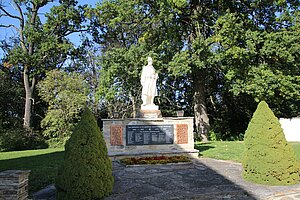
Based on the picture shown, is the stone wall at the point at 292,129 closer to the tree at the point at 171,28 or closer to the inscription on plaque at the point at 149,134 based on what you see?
the tree at the point at 171,28

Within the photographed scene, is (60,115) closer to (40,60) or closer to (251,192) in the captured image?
(40,60)

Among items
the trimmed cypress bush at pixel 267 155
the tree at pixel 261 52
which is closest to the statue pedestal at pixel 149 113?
the trimmed cypress bush at pixel 267 155

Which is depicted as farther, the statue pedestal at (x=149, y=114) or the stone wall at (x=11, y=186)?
the statue pedestal at (x=149, y=114)

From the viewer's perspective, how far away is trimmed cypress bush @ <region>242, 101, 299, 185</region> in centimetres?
578

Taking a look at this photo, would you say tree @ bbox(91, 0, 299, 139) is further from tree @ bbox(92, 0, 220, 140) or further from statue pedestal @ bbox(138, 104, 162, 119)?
statue pedestal @ bbox(138, 104, 162, 119)

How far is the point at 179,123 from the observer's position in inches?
406

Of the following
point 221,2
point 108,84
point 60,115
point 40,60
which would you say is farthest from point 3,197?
point 40,60

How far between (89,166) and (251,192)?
9.95ft

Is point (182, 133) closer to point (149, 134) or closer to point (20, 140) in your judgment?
point (149, 134)

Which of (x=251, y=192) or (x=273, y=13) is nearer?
(x=251, y=192)

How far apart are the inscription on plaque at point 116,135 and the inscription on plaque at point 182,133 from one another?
2153mm

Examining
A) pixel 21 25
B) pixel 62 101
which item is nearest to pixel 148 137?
pixel 62 101

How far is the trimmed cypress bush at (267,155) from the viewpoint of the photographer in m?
5.78

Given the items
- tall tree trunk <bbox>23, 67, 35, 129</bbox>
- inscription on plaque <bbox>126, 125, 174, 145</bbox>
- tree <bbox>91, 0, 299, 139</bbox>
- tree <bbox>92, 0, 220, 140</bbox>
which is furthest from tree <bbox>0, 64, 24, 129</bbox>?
inscription on plaque <bbox>126, 125, 174, 145</bbox>
